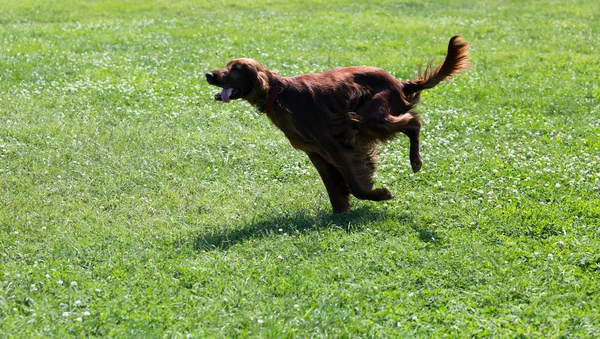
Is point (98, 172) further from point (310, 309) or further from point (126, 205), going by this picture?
point (310, 309)

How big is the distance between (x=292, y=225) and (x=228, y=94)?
3.85 feet

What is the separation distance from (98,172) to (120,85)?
3286 mm

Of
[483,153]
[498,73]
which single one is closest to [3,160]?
[483,153]

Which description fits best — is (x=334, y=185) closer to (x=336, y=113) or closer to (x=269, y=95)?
(x=336, y=113)

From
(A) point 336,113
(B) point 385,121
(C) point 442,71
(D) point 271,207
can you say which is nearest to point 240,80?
(A) point 336,113

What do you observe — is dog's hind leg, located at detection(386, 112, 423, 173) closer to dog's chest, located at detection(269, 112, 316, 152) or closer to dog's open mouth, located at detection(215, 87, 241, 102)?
dog's chest, located at detection(269, 112, 316, 152)

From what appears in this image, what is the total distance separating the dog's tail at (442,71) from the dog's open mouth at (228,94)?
171 cm

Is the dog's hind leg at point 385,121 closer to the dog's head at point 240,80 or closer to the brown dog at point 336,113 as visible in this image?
the brown dog at point 336,113

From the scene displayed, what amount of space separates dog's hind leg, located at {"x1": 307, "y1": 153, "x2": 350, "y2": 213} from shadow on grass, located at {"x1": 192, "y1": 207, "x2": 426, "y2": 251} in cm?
10

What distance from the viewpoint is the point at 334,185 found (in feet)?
21.4

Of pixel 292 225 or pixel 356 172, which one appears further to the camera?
pixel 356 172

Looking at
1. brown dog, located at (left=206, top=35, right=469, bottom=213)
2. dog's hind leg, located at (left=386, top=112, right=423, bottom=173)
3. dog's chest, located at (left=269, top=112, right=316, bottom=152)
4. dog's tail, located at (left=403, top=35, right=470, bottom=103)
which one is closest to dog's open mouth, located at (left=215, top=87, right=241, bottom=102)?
brown dog, located at (left=206, top=35, right=469, bottom=213)

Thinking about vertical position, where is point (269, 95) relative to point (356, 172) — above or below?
above

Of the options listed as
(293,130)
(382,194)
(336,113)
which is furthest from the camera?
(382,194)
